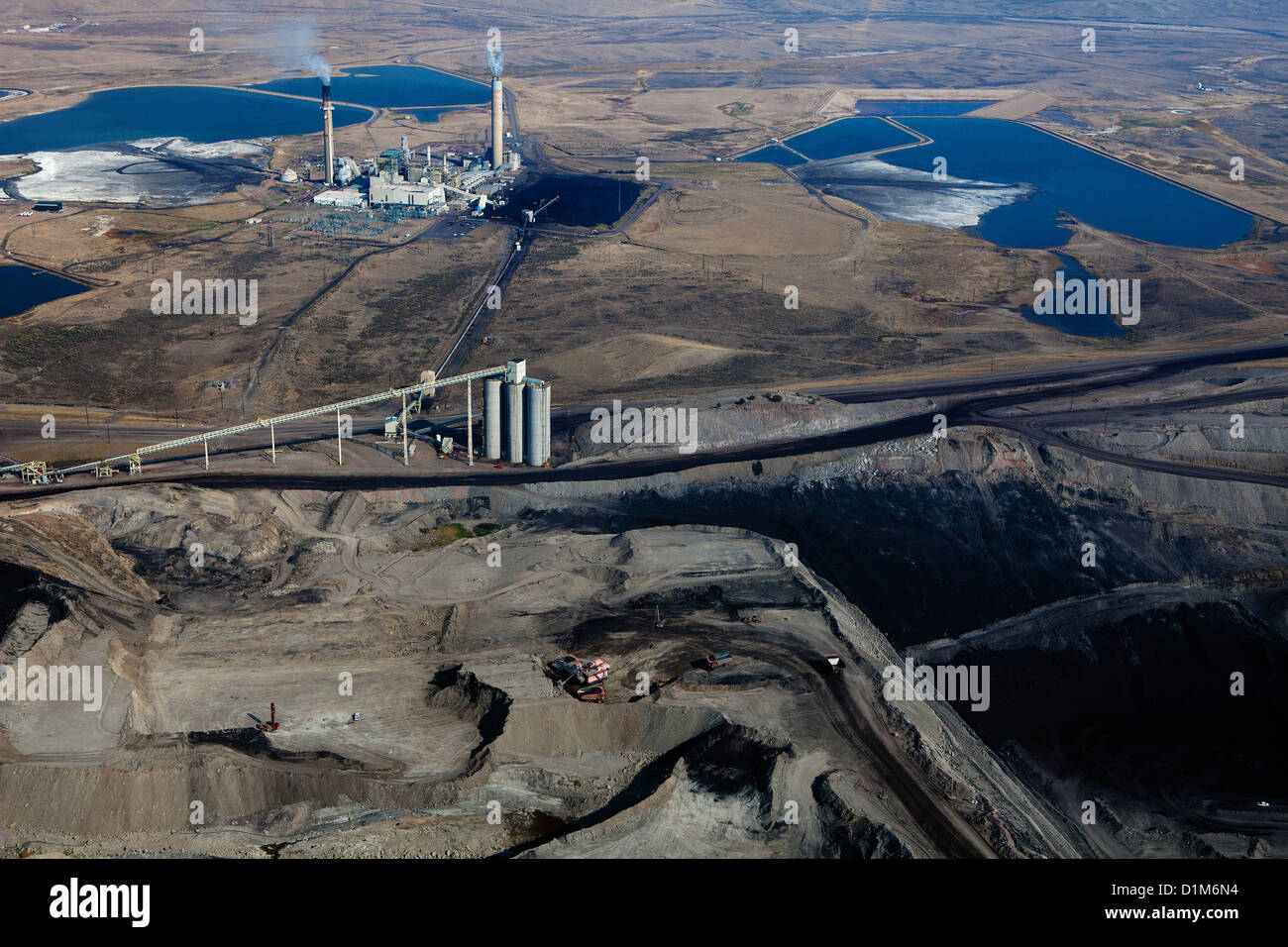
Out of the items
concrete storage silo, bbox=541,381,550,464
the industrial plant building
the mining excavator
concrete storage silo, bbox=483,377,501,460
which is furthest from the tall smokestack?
the mining excavator

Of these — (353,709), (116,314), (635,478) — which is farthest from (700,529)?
(116,314)

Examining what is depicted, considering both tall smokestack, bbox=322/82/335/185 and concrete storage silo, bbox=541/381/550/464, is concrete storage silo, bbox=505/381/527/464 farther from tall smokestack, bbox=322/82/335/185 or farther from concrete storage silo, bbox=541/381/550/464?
tall smokestack, bbox=322/82/335/185

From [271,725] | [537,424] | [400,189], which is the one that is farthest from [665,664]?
[400,189]

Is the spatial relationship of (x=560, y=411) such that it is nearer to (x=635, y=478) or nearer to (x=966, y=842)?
(x=635, y=478)

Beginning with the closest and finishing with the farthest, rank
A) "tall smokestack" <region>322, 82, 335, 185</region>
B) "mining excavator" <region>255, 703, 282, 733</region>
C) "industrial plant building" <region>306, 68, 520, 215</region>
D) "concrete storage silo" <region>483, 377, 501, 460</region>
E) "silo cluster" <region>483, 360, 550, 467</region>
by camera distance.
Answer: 1. "mining excavator" <region>255, 703, 282, 733</region>
2. "silo cluster" <region>483, 360, 550, 467</region>
3. "concrete storage silo" <region>483, 377, 501, 460</region>
4. "industrial plant building" <region>306, 68, 520, 215</region>
5. "tall smokestack" <region>322, 82, 335, 185</region>

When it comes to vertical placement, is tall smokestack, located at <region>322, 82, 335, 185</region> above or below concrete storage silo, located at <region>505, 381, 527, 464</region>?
above
